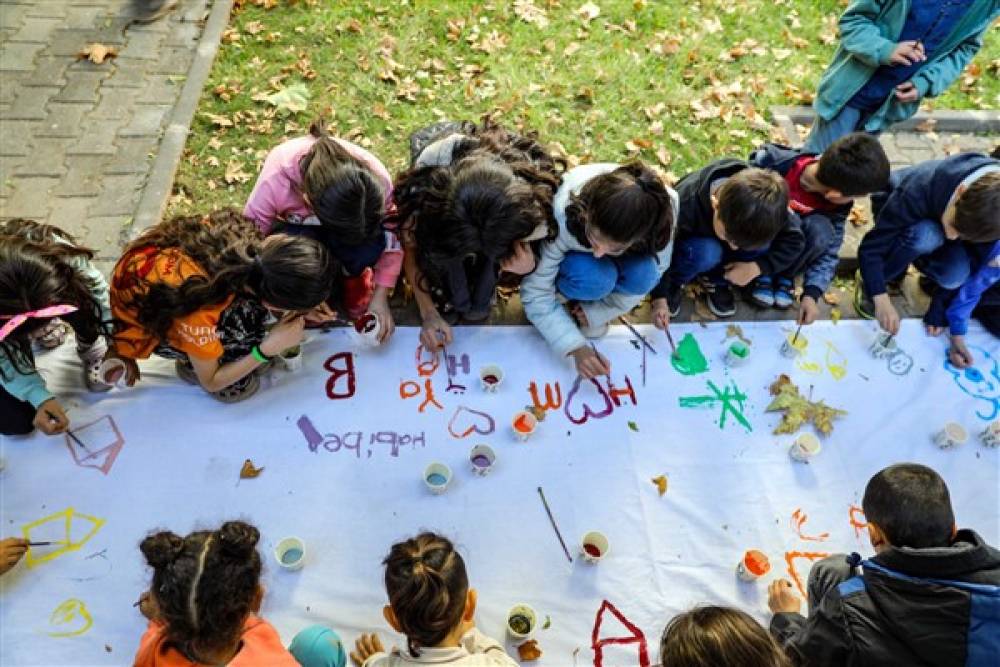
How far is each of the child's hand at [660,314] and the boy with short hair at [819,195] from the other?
588 millimetres

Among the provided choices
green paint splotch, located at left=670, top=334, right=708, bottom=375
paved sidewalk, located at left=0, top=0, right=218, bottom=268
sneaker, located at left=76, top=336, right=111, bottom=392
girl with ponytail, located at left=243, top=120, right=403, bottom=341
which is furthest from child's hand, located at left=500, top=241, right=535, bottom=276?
paved sidewalk, located at left=0, top=0, right=218, bottom=268

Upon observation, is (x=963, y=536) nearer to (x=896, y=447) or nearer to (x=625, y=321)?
(x=896, y=447)

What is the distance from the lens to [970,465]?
130 inches

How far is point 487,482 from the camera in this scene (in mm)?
3020

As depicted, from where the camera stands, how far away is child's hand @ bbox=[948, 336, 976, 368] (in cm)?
362

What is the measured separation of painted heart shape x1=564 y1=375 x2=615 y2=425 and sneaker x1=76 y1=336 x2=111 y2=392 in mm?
2139

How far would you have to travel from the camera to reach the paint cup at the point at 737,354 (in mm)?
3473

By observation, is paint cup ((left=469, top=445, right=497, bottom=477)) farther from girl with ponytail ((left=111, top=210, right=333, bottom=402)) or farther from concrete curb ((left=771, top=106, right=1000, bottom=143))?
concrete curb ((left=771, top=106, right=1000, bottom=143))

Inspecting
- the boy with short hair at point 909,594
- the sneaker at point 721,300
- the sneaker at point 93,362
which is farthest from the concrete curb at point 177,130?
the boy with short hair at point 909,594

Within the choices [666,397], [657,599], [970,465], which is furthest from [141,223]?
[970,465]

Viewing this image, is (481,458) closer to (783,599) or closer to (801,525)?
(783,599)

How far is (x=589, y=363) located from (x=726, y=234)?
90 cm

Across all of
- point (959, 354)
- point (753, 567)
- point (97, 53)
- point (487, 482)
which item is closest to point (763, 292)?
point (959, 354)

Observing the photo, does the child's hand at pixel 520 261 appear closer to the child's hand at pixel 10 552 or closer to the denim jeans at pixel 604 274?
the denim jeans at pixel 604 274
